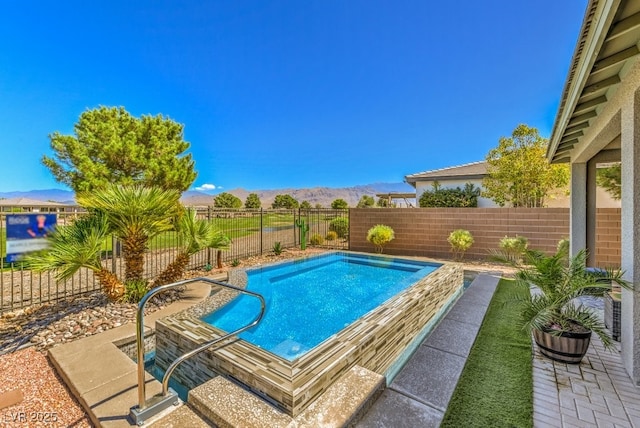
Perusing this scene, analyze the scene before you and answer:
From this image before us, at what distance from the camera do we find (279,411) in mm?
2158

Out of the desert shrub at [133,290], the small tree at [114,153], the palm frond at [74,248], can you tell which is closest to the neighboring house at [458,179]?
the small tree at [114,153]

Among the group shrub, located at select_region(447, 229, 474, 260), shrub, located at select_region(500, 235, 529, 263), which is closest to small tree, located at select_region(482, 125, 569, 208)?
shrub, located at select_region(500, 235, 529, 263)

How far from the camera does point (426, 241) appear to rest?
10.8 metres

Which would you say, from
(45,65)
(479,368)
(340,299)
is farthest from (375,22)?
(45,65)

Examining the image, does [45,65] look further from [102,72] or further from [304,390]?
[304,390]

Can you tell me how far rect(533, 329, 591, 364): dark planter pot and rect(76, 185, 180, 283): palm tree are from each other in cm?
587

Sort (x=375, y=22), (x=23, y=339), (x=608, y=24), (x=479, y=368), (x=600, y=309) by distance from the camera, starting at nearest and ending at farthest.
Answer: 1. (x=608, y=24)
2. (x=479, y=368)
3. (x=23, y=339)
4. (x=600, y=309)
5. (x=375, y=22)

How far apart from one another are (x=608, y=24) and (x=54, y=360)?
5.99 m

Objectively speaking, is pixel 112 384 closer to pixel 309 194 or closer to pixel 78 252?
pixel 78 252

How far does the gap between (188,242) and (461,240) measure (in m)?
8.45

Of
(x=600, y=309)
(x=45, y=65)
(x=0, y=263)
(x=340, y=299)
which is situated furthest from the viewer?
(x=45, y=65)

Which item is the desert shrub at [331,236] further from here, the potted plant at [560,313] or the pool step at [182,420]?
the pool step at [182,420]

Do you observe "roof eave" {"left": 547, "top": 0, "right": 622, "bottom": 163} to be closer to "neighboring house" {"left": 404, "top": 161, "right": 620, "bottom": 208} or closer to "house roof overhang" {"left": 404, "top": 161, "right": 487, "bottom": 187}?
"neighboring house" {"left": 404, "top": 161, "right": 620, "bottom": 208}

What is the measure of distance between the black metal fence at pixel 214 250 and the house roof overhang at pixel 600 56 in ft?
22.8
